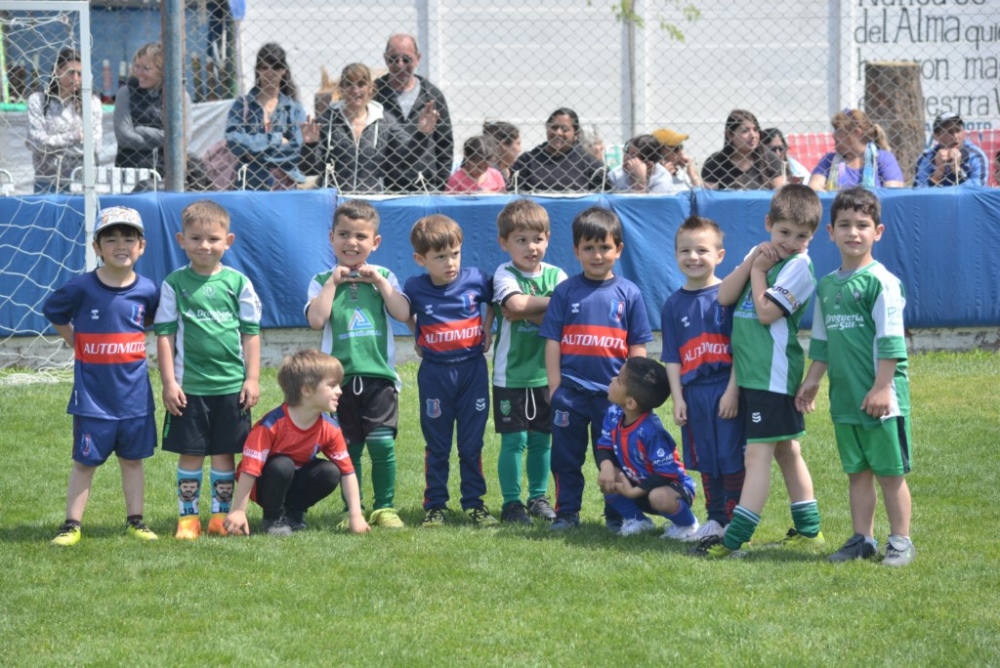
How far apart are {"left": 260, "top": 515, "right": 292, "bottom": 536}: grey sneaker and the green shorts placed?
97.1 inches

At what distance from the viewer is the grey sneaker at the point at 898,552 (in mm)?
5278

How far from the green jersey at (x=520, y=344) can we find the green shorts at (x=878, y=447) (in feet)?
5.13

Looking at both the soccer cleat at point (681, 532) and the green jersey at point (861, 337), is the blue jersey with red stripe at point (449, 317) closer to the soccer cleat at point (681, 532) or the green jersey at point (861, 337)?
the soccer cleat at point (681, 532)

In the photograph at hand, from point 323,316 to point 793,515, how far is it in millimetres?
2311

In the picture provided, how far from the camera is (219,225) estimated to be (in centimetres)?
613

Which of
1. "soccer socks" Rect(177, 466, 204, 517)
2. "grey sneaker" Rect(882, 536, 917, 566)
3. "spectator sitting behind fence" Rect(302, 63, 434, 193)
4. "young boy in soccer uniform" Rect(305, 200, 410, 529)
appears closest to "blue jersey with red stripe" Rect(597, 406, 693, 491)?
"grey sneaker" Rect(882, 536, 917, 566)

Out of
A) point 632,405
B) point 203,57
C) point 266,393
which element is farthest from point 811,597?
point 203,57

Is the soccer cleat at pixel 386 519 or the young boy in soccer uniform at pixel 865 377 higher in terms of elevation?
the young boy in soccer uniform at pixel 865 377

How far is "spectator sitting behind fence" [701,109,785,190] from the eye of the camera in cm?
1045

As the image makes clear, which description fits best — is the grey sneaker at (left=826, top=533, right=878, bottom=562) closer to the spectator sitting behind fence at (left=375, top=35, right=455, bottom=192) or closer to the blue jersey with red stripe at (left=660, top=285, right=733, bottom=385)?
the blue jersey with red stripe at (left=660, top=285, right=733, bottom=385)

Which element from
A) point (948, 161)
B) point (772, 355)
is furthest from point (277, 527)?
point (948, 161)

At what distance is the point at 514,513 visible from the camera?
6.41 meters

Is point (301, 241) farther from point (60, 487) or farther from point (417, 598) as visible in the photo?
point (417, 598)

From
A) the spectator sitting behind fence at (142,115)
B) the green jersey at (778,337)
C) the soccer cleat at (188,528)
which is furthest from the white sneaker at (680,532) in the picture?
the spectator sitting behind fence at (142,115)
